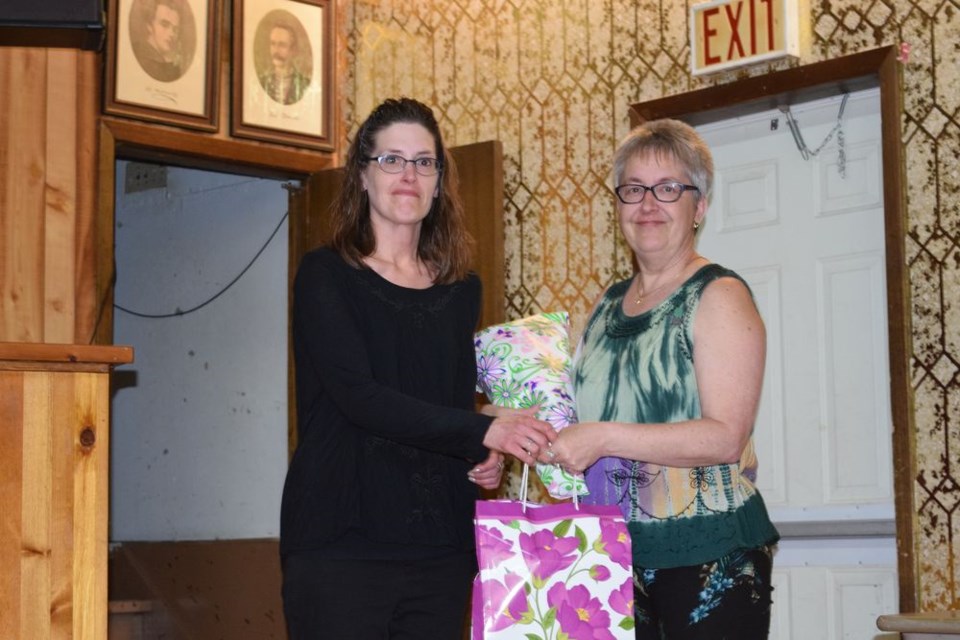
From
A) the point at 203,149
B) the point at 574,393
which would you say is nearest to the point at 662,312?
the point at 574,393

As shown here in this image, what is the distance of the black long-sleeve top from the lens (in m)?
2.11

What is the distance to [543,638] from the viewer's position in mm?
2164

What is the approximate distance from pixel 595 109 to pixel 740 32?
776 millimetres

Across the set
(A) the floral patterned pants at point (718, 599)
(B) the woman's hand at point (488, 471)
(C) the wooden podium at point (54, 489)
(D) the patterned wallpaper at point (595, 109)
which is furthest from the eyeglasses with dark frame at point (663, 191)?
(D) the patterned wallpaper at point (595, 109)

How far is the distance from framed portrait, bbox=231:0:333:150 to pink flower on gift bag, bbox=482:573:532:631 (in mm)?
4159

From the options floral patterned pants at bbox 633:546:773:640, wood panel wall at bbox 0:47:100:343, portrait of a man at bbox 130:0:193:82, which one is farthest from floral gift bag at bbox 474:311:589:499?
portrait of a man at bbox 130:0:193:82

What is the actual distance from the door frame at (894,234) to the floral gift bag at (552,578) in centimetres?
232

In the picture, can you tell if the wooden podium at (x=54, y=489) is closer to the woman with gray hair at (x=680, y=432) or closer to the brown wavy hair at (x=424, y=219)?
the brown wavy hair at (x=424, y=219)

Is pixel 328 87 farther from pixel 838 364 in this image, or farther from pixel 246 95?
pixel 838 364

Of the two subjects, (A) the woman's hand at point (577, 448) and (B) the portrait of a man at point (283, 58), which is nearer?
(A) the woman's hand at point (577, 448)

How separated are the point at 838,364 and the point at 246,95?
2.96 metres

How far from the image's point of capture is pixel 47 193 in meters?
5.40

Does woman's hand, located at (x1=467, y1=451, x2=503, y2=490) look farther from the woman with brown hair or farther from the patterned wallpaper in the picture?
the patterned wallpaper

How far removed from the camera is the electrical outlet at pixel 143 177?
25.5 feet
